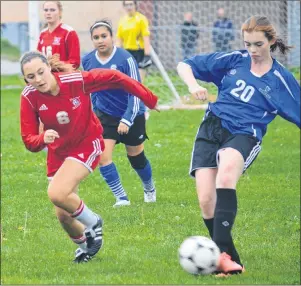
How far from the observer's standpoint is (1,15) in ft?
92.1

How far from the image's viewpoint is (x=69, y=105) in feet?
24.2

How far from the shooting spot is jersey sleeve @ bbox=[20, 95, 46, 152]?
7104 mm

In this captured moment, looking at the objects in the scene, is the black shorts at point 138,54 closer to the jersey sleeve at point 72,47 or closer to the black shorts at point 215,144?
the jersey sleeve at point 72,47

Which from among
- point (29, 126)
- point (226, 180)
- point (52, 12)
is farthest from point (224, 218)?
point (52, 12)

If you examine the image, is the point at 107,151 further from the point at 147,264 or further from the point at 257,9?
the point at 257,9

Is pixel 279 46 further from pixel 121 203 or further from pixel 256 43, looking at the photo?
pixel 121 203

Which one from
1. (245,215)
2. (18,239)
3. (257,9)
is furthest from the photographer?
(257,9)

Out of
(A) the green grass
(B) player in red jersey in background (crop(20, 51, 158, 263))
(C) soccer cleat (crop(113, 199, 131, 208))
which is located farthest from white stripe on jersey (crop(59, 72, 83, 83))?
(A) the green grass

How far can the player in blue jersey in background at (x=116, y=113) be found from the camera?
31.6 feet

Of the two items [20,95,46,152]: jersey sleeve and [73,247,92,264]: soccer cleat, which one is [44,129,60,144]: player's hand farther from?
[73,247,92,264]: soccer cleat

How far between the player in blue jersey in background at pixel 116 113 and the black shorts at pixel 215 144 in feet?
7.56

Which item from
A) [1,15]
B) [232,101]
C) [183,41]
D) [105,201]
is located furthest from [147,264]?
[1,15]

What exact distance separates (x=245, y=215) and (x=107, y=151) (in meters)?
1.56

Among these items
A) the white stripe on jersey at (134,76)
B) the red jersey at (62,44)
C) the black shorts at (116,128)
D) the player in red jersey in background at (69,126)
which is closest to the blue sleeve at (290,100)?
the player in red jersey in background at (69,126)
